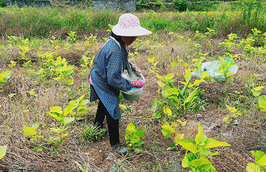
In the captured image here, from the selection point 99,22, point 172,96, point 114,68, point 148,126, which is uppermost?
point 114,68

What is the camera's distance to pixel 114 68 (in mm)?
1459

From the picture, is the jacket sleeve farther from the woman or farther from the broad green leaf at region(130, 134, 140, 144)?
the broad green leaf at region(130, 134, 140, 144)

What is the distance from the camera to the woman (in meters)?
1.47

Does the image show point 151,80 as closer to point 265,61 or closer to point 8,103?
point 8,103

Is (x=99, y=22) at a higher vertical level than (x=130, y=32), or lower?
lower

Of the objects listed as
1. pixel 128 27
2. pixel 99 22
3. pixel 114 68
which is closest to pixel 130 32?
pixel 128 27

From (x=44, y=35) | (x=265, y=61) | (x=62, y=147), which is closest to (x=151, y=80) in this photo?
(x=62, y=147)

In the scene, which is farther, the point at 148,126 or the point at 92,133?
the point at 148,126

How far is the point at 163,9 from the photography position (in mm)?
11859

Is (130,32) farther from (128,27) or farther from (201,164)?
(201,164)

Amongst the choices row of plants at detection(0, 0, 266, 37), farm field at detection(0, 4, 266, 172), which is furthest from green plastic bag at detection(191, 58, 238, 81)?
row of plants at detection(0, 0, 266, 37)

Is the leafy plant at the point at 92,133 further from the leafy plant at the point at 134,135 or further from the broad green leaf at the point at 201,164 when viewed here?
the broad green leaf at the point at 201,164

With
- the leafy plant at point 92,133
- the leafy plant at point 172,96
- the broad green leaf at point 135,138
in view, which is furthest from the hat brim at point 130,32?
the leafy plant at point 92,133

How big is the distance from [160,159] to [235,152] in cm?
65
